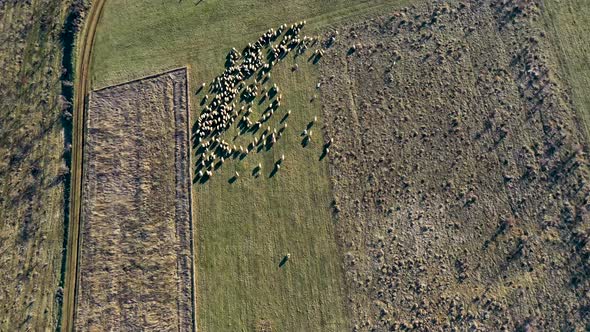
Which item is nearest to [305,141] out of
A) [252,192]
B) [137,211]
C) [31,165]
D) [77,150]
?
[252,192]

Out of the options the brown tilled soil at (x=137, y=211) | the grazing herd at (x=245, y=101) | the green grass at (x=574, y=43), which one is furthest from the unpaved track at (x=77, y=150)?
the green grass at (x=574, y=43)

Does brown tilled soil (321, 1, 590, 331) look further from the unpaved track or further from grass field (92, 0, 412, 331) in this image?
the unpaved track

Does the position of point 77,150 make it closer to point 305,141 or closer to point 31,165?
point 31,165

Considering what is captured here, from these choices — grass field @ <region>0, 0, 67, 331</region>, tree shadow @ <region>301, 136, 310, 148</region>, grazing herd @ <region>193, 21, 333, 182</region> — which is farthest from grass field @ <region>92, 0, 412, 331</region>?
grass field @ <region>0, 0, 67, 331</region>

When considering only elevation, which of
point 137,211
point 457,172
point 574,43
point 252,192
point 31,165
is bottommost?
point 137,211

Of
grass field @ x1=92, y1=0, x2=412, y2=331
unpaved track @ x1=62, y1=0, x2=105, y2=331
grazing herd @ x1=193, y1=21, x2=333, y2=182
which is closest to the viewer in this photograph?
grass field @ x1=92, y1=0, x2=412, y2=331

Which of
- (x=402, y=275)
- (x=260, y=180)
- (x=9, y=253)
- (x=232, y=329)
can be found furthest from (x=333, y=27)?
(x=9, y=253)

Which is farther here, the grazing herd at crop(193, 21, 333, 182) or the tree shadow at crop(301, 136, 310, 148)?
the grazing herd at crop(193, 21, 333, 182)
